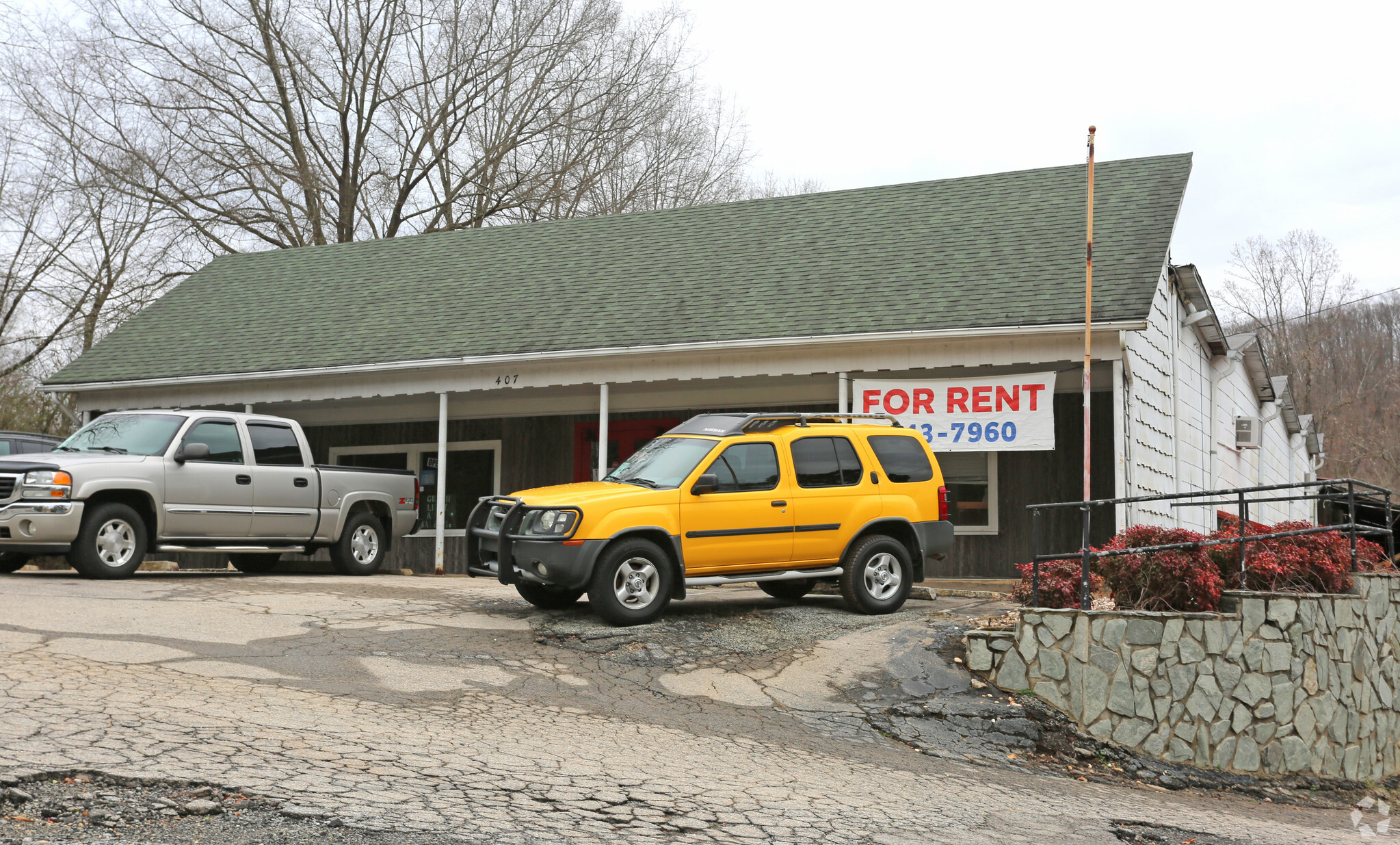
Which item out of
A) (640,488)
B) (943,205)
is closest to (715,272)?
(943,205)

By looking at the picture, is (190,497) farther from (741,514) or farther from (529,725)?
(529,725)

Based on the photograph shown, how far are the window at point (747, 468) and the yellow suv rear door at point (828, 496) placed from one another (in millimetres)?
224

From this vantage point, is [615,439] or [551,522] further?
[615,439]

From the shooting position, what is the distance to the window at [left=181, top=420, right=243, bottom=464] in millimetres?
13117

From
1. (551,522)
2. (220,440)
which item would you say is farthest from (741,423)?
(220,440)

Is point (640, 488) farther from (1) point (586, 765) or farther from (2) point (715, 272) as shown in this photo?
(2) point (715, 272)

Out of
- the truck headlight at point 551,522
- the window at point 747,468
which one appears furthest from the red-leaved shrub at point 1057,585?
the truck headlight at point 551,522

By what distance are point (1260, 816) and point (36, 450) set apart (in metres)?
16.1

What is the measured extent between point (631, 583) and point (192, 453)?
19.6ft

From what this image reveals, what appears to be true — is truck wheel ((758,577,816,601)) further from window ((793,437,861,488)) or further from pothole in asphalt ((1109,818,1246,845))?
pothole in asphalt ((1109,818,1246,845))

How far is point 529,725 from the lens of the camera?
712 centimetres

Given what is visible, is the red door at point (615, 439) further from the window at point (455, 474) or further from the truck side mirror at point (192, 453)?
the truck side mirror at point (192, 453)

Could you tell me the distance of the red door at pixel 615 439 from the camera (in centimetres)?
1806

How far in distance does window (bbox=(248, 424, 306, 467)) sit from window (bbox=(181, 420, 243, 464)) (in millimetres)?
195
